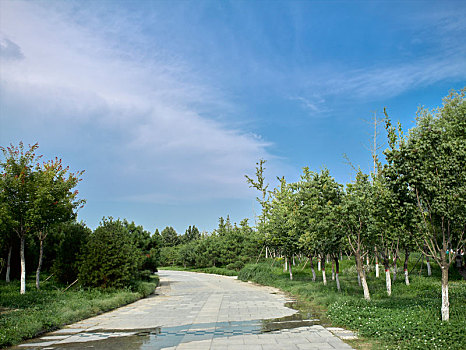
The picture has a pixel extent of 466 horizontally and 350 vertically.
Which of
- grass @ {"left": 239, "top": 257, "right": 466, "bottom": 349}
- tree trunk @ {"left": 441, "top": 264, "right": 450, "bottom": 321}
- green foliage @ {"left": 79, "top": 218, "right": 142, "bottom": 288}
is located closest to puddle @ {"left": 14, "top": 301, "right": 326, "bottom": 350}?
grass @ {"left": 239, "top": 257, "right": 466, "bottom": 349}

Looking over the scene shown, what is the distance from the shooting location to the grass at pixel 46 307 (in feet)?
30.8

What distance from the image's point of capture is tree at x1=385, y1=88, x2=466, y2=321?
8.34 m

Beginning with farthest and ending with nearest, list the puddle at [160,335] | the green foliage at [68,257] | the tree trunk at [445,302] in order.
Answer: the green foliage at [68,257] < the puddle at [160,335] < the tree trunk at [445,302]

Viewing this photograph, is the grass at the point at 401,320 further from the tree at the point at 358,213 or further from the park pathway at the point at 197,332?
the tree at the point at 358,213

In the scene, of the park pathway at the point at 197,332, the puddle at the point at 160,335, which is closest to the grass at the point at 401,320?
the park pathway at the point at 197,332

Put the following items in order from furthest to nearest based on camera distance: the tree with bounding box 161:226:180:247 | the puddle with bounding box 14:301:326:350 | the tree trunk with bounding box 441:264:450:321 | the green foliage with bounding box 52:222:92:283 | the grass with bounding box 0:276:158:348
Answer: the tree with bounding box 161:226:180:247 → the green foliage with bounding box 52:222:92:283 → the grass with bounding box 0:276:158:348 → the puddle with bounding box 14:301:326:350 → the tree trunk with bounding box 441:264:450:321

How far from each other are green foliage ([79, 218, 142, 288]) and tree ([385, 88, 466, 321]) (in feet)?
44.1

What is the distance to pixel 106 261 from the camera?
17469 millimetres

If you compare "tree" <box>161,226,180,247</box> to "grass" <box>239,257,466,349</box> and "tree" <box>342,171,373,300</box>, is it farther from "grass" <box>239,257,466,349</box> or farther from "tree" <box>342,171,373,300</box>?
"tree" <box>342,171,373,300</box>

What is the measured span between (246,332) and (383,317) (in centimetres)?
359

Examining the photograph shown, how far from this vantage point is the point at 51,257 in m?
24.2

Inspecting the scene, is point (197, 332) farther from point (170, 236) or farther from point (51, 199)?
point (170, 236)

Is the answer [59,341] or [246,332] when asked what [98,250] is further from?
[246,332]

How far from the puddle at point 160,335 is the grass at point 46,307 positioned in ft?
1.37
